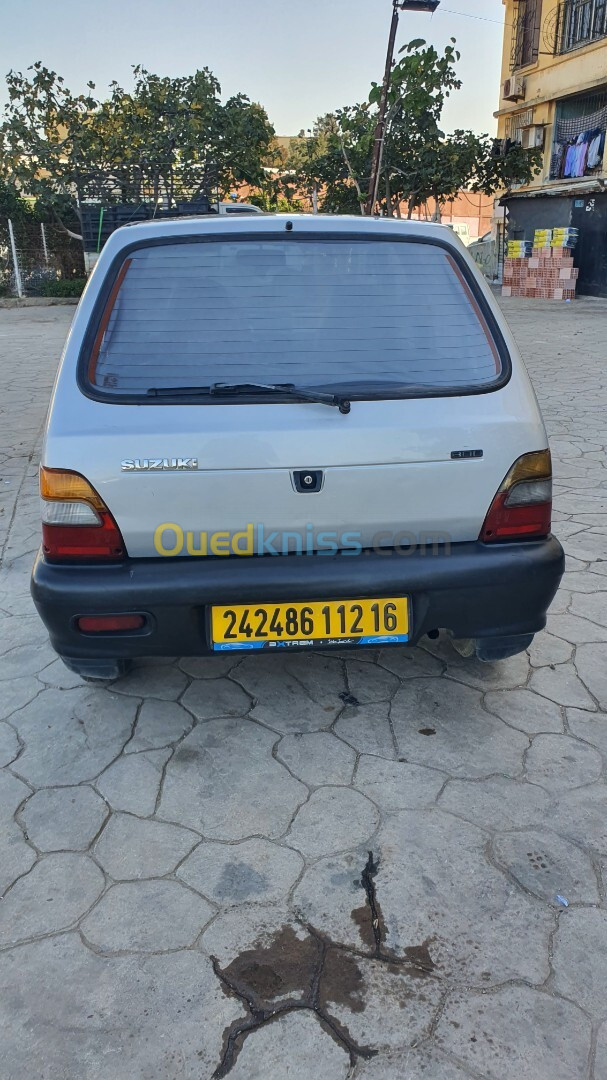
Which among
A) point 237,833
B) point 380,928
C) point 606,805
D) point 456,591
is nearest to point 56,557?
point 237,833

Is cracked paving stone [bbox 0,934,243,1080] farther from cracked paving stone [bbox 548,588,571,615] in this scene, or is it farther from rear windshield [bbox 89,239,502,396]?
cracked paving stone [bbox 548,588,571,615]

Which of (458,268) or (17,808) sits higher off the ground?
(458,268)

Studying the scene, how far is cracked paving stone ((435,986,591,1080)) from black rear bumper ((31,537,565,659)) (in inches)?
39.9

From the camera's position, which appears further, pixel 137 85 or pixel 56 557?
pixel 137 85

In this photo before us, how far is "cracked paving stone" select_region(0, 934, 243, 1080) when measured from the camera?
155 cm

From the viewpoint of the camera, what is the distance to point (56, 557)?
2289 mm

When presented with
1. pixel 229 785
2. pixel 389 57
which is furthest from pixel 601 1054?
pixel 389 57

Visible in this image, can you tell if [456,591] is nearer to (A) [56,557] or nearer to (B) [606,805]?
(B) [606,805]

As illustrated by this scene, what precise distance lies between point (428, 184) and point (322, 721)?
20.6 metres

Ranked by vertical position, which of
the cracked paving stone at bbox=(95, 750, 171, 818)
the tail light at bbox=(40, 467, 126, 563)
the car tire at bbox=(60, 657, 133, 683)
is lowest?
the cracked paving stone at bbox=(95, 750, 171, 818)

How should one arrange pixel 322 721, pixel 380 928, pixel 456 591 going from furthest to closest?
pixel 322 721 < pixel 456 591 < pixel 380 928

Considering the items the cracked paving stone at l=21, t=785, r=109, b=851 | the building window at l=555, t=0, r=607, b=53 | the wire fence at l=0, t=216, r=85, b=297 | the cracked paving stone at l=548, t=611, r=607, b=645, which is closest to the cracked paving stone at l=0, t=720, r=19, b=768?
the cracked paving stone at l=21, t=785, r=109, b=851

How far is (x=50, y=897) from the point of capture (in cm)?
196

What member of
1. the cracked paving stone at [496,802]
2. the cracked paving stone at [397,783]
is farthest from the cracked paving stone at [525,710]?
the cracked paving stone at [397,783]
